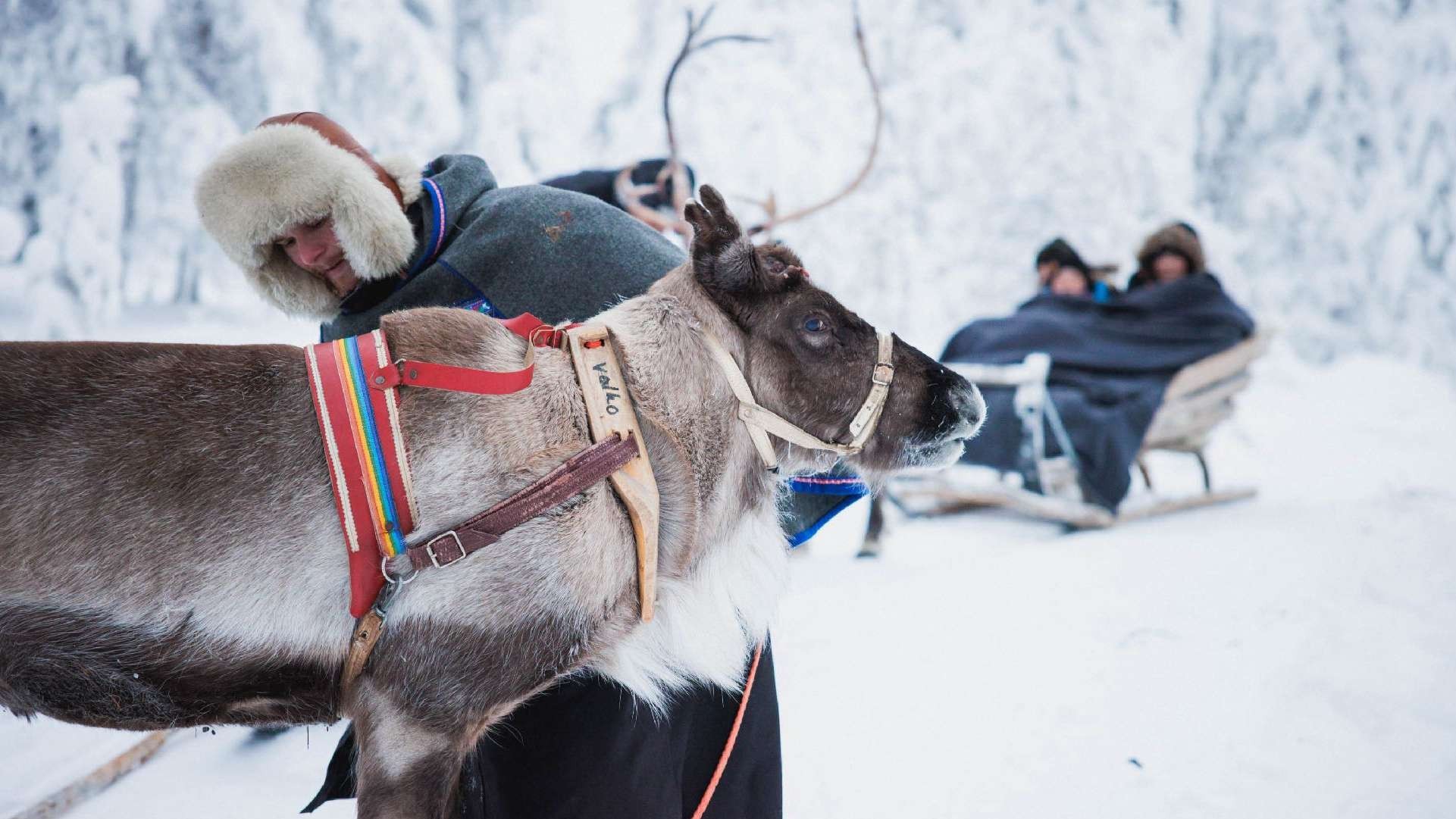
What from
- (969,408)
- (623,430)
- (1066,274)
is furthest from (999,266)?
(623,430)

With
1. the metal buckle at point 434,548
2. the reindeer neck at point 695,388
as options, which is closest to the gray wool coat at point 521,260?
the reindeer neck at point 695,388

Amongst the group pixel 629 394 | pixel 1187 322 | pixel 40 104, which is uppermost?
pixel 40 104

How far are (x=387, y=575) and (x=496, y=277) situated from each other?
0.81m

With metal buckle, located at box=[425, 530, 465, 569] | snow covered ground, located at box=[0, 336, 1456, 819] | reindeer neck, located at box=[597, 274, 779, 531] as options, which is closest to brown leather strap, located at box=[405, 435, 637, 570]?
metal buckle, located at box=[425, 530, 465, 569]

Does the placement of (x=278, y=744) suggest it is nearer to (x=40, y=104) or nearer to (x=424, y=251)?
(x=424, y=251)

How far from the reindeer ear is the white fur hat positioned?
0.68 m

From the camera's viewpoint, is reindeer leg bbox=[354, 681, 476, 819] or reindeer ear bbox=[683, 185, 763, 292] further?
reindeer ear bbox=[683, 185, 763, 292]

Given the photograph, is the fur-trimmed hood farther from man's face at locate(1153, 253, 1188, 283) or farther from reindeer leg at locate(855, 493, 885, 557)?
reindeer leg at locate(855, 493, 885, 557)

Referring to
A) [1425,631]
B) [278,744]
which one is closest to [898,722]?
[278,744]

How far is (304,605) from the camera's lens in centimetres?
99

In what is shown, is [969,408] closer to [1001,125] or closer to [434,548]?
[434,548]

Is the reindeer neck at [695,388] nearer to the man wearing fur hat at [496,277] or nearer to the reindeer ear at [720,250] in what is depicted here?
the reindeer ear at [720,250]

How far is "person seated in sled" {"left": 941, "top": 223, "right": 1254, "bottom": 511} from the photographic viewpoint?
4.50 m

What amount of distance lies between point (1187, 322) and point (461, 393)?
201 inches
